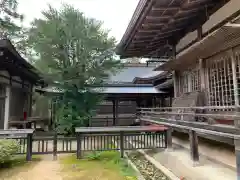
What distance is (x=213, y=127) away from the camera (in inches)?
181

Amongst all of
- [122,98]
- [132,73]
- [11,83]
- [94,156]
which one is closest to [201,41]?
[94,156]

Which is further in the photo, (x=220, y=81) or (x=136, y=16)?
(x=220, y=81)

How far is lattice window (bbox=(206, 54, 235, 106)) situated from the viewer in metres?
5.81

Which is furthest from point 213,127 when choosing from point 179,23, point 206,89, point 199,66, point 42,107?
point 42,107

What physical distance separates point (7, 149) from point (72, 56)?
20.4 feet

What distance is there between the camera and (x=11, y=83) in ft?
35.0

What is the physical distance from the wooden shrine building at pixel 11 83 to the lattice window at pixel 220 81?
759cm

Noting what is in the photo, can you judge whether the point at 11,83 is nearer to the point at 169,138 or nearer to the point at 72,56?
the point at 72,56

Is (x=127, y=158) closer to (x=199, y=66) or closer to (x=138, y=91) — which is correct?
(x=199, y=66)

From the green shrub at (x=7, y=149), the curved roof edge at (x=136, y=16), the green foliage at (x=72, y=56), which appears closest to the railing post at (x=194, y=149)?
the curved roof edge at (x=136, y=16)

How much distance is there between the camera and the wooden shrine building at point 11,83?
910 cm

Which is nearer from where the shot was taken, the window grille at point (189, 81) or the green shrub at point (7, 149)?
the green shrub at point (7, 149)

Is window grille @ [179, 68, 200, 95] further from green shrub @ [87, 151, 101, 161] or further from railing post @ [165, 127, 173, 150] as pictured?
green shrub @ [87, 151, 101, 161]

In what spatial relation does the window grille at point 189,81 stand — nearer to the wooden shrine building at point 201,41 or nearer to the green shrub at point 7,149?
the wooden shrine building at point 201,41
